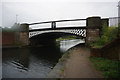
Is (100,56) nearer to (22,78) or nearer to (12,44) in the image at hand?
(22,78)

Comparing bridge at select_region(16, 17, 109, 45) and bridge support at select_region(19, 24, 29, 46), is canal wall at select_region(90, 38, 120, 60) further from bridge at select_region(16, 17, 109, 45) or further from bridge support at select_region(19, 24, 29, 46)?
bridge support at select_region(19, 24, 29, 46)

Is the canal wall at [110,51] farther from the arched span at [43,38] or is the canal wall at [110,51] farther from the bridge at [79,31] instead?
the arched span at [43,38]

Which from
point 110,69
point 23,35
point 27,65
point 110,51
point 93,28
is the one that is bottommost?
point 27,65

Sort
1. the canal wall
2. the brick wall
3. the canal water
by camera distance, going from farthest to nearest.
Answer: the brick wall, the canal water, the canal wall

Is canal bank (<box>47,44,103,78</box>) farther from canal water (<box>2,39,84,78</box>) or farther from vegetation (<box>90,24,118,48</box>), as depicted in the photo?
vegetation (<box>90,24,118,48</box>)

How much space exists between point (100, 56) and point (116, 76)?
3064mm

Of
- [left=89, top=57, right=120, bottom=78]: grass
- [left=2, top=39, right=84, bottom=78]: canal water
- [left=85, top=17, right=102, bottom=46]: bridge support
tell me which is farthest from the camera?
[left=85, top=17, right=102, bottom=46]: bridge support

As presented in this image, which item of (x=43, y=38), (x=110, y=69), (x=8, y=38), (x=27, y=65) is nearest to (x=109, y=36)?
(x=110, y=69)

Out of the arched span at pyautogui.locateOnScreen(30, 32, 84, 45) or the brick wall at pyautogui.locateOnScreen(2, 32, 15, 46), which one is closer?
the brick wall at pyautogui.locateOnScreen(2, 32, 15, 46)

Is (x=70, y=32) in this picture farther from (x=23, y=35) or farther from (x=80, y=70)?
(x=80, y=70)

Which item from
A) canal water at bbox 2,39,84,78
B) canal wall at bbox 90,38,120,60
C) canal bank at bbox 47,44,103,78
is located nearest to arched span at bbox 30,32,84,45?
canal water at bbox 2,39,84,78

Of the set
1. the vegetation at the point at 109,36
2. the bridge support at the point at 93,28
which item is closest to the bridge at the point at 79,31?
the bridge support at the point at 93,28

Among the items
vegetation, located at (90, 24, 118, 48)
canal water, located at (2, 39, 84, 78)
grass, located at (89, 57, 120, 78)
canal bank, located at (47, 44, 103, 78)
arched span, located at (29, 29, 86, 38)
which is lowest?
canal water, located at (2, 39, 84, 78)

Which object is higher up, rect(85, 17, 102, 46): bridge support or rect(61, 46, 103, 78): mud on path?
rect(85, 17, 102, 46): bridge support
